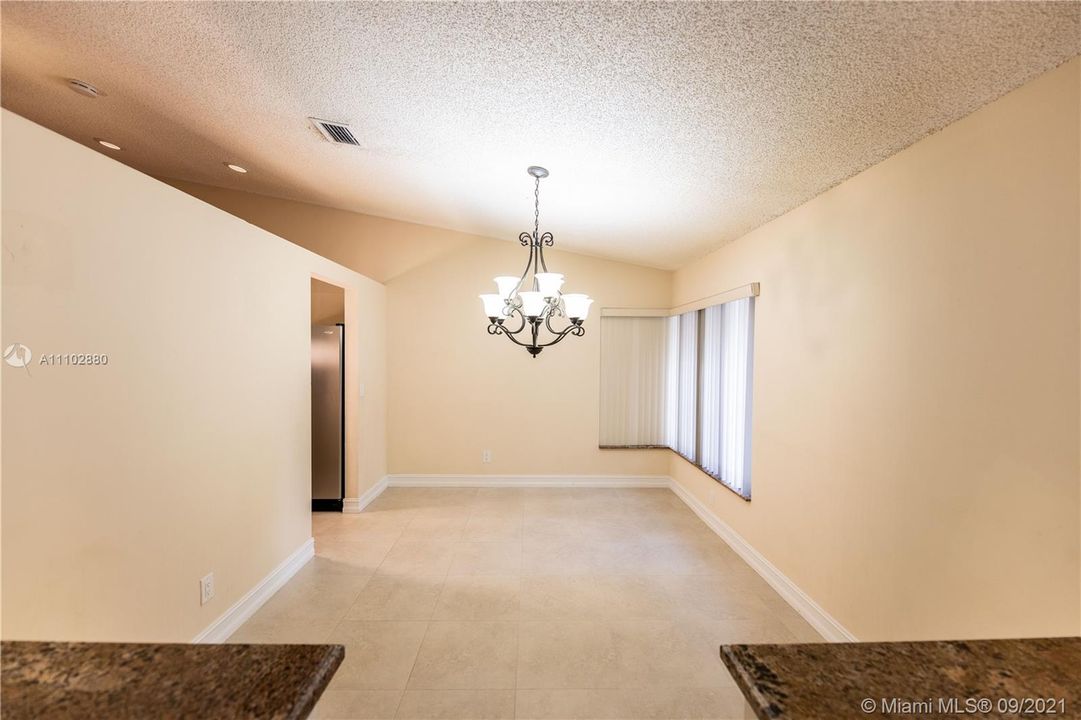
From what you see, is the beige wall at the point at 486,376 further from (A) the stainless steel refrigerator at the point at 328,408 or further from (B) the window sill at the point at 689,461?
(A) the stainless steel refrigerator at the point at 328,408

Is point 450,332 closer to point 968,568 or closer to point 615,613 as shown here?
point 615,613

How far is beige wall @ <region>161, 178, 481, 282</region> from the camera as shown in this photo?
4.63 m

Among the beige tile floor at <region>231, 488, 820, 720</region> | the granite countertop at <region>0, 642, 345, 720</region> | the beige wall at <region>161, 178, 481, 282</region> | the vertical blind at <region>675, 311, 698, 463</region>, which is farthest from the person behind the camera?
the beige wall at <region>161, 178, 481, 282</region>

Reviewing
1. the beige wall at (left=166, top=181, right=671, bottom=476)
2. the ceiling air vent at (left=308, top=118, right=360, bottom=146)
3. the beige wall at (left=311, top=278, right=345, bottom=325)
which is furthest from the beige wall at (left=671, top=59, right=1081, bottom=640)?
the beige wall at (left=311, top=278, right=345, bottom=325)

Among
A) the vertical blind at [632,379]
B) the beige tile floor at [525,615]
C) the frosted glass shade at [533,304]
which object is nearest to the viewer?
the beige tile floor at [525,615]

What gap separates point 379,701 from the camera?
6.34ft

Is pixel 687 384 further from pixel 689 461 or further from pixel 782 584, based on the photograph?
pixel 782 584

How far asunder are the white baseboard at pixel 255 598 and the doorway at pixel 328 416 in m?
0.92

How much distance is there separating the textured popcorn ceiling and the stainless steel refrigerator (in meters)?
1.55

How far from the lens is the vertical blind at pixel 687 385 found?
11.7ft

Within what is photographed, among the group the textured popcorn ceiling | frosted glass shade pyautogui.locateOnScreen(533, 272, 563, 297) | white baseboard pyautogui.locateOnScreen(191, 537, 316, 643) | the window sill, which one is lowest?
white baseboard pyautogui.locateOnScreen(191, 537, 316, 643)

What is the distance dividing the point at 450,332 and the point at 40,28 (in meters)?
3.43

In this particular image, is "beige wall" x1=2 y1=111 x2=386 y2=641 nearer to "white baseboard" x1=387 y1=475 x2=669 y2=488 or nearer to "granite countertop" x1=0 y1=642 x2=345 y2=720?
"granite countertop" x1=0 y1=642 x2=345 y2=720

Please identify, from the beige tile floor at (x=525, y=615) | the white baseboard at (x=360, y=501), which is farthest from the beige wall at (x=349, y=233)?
the beige tile floor at (x=525, y=615)
